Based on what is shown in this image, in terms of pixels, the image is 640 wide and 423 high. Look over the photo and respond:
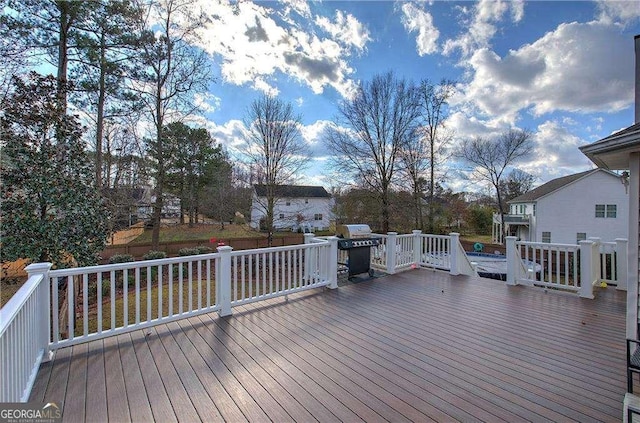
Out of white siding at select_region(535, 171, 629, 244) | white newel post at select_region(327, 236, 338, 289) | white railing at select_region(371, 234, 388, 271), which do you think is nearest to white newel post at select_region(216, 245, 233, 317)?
white newel post at select_region(327, 236, 338, 289)

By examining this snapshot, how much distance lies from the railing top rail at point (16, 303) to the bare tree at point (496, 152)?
22.0 m

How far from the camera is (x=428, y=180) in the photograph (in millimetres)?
15234

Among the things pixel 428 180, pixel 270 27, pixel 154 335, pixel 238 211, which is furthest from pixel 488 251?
pixel 154 335

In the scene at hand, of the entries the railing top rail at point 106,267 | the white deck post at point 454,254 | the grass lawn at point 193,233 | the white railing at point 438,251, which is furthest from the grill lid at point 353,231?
the grass lawn at point 193,233

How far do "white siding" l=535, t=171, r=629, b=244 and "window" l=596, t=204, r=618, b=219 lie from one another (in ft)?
0.48

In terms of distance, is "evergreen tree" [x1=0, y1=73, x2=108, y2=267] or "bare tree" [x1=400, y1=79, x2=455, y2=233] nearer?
"evergreen tree" [x1=0, y1=73, x2=108, y2=267]

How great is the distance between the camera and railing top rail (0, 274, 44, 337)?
1.60 meters

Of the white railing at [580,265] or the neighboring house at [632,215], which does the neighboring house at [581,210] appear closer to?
the white railing at [580,265]

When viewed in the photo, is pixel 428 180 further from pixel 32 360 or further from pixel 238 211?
pixel 32 360

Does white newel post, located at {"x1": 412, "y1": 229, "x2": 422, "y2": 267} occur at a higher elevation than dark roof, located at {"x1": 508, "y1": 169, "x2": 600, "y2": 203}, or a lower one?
lower

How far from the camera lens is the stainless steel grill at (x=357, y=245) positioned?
226 inches

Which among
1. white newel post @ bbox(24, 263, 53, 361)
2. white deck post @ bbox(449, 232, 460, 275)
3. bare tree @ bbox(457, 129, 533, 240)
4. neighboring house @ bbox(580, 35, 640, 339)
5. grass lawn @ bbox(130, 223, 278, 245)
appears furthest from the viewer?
bare tree @ bbox(457, 129, 533, 240)

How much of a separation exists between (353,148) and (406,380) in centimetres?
1236

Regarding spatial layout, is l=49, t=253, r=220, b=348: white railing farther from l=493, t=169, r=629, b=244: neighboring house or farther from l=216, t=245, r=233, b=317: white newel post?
l=493, t=169, r=629, b=244: neighboring house
